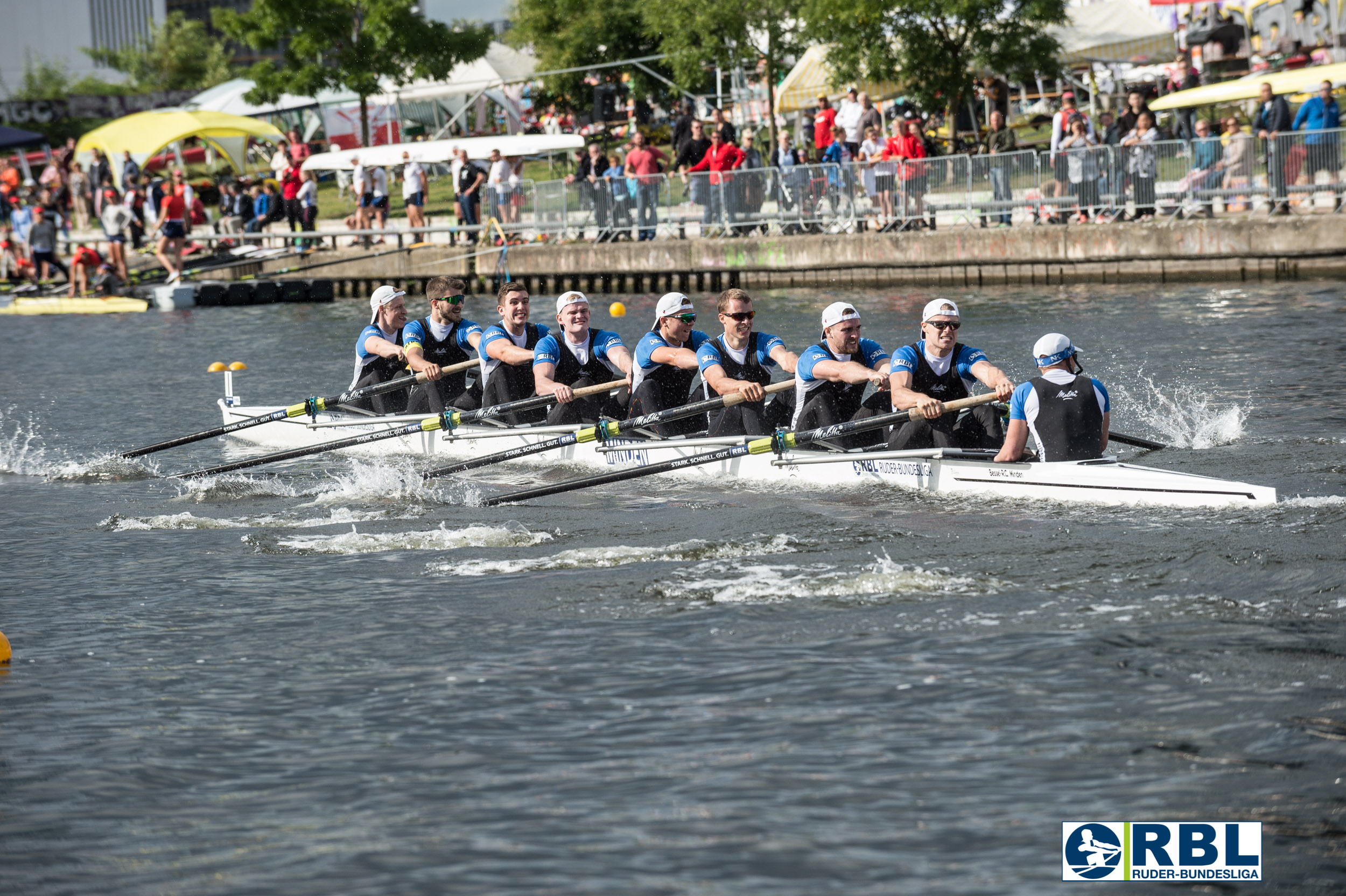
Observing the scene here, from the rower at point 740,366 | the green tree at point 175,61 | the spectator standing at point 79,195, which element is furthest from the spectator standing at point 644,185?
the green tree at point 175,61

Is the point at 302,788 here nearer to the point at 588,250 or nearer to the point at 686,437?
the point at 686,437

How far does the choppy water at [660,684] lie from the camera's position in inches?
231

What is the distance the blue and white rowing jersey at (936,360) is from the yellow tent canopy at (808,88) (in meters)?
27.6

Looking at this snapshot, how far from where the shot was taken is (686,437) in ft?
41.2

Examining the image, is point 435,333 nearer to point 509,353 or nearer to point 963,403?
point 509,353

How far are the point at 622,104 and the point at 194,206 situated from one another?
1792cm

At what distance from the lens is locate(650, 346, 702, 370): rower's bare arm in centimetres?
1262

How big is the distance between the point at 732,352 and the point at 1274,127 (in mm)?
13515

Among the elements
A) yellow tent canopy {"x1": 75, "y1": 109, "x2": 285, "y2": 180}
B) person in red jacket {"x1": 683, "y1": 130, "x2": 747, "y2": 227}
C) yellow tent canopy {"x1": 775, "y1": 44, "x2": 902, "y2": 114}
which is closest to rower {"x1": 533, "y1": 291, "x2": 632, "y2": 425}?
person in red jacket {"x1": 683, "y1": 130, "x2": 747, "y2": 227}

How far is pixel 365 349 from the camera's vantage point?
1555cm

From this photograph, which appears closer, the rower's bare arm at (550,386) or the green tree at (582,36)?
the rower's bare arm at (550,386)

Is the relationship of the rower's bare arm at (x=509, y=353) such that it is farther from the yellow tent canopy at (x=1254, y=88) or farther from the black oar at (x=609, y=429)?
the yellow tent canopy at (x=1254, y=88)

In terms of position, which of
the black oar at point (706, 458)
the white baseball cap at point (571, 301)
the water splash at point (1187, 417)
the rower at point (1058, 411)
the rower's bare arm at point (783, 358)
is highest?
the white baseball cap at point (571, 301)

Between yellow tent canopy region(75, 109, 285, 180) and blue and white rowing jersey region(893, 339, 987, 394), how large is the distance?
33.6 meters
